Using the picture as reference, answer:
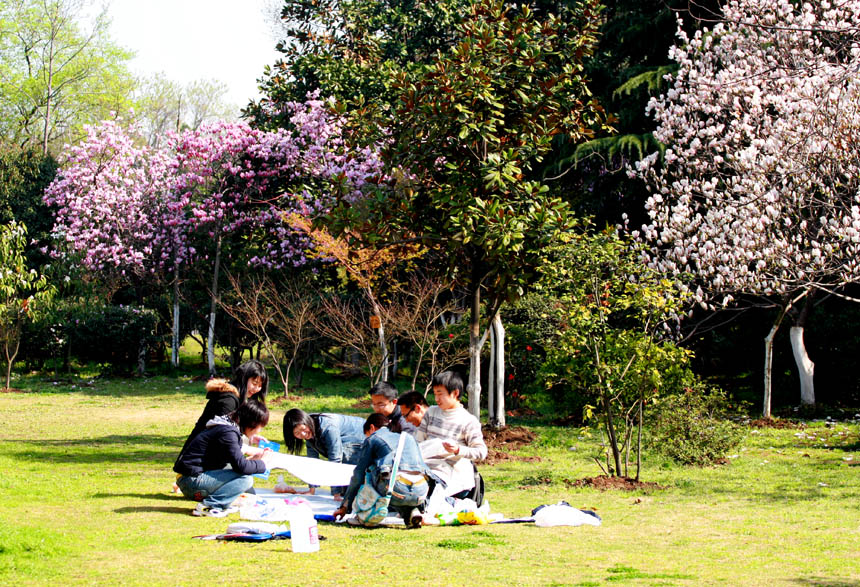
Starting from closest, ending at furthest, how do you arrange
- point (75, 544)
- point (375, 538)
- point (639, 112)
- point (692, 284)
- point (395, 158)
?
point (75, 544) < point (375, 538) < point (395, 158) < point (692, 284) < point (639, 112)

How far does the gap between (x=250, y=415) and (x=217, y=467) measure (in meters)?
0.57

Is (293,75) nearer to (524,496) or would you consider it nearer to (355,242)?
(355,242)

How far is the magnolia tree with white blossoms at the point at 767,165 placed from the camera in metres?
11.7

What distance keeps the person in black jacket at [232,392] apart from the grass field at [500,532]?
0.78 meters

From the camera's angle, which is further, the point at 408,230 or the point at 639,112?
the point at 639,112

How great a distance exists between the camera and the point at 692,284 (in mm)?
16766

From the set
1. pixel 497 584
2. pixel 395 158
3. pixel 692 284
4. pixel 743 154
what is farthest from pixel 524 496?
pixel 692 284

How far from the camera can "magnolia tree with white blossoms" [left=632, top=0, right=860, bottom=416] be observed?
11.7 m

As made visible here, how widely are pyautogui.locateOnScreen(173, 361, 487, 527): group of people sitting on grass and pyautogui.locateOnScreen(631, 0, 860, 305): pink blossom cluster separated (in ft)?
19.2

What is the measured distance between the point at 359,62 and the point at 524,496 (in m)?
18.8

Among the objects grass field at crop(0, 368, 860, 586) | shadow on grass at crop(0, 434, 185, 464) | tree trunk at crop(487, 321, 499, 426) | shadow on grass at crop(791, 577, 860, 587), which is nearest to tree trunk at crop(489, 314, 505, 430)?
tree trunk at crop(487, 321, 499, 426)

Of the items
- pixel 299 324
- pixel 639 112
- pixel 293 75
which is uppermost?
pixel 293 75

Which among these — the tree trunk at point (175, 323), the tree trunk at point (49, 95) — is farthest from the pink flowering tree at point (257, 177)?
the tree trunk at point (49, 95)

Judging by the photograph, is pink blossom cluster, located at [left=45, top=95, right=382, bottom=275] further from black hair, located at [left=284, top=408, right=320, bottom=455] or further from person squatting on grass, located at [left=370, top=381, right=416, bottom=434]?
person squatting on grass, located at [left=370, top=381, right=416, bottom=434]
